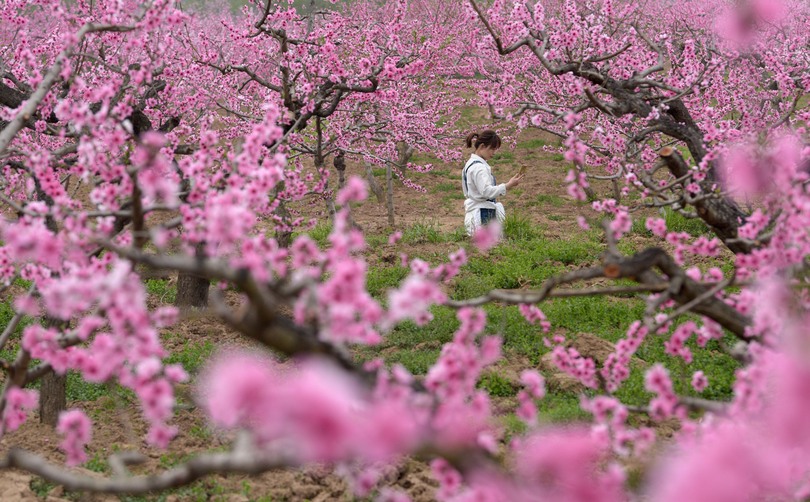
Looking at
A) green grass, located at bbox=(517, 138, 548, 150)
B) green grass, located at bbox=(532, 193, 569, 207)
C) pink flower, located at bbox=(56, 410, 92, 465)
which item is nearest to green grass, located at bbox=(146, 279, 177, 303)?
pink flower, located at bbox=(56, 410, 92, 465)

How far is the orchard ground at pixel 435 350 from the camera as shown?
417cm

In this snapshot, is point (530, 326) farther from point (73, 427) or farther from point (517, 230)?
point (73, 427)

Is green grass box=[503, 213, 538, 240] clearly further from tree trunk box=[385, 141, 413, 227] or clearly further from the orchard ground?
tree trunk box=[385, 141, 413, 227]

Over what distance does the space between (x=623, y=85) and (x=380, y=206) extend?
9.05 meters

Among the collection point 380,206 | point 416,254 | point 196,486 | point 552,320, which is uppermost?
point 380,206

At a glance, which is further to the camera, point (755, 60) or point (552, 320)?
point (755, 60)

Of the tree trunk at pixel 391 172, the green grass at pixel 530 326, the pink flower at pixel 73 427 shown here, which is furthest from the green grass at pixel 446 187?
the pink flower at pixel 73 427

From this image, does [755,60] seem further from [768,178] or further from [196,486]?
[196,486]

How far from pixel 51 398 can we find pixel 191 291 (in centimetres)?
283

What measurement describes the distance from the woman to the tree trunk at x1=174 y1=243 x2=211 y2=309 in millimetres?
3749

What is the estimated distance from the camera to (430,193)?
15.2m

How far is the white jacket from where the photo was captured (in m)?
8.73

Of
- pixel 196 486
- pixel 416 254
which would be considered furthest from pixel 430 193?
pixel 196 486

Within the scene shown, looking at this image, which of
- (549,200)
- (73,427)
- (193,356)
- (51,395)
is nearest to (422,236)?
(549,200)
